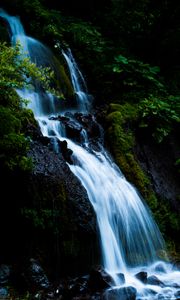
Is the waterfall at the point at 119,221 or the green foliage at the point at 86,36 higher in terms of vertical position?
the green foliage at the point at 86,36

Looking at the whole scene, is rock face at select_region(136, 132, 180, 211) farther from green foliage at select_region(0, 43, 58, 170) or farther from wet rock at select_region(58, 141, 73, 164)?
green foliage at select_region(0, 43, 58, 170)

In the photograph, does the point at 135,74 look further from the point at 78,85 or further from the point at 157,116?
the point at 157,116

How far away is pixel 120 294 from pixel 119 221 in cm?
201

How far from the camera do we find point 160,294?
6250mm

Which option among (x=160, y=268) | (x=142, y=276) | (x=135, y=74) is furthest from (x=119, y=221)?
(x=135, y=74)

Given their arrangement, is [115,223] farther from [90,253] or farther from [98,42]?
[98,42]

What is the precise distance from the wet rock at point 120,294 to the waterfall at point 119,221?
397 mm

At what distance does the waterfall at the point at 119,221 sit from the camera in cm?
687

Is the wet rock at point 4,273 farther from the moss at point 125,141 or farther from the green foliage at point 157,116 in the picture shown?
the green foliage at point 157,116

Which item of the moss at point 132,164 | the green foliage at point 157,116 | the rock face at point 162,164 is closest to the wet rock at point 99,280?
the moss at point 132,164

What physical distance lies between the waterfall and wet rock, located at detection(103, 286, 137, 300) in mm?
397

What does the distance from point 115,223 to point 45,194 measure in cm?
175

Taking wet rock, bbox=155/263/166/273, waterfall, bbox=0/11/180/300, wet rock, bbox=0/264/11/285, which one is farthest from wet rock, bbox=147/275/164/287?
wet rock, bbox=0/264/11/285

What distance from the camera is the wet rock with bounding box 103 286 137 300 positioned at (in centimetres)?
562
